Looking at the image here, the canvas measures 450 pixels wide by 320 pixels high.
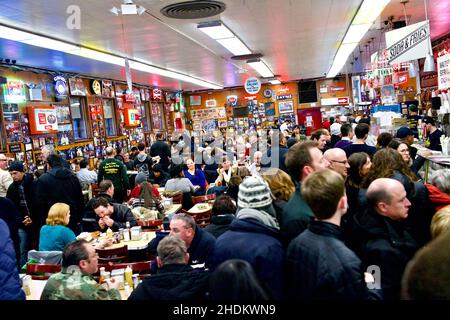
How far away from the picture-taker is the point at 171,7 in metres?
6.73

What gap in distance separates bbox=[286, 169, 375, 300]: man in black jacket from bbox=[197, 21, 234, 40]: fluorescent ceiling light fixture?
19.9ft

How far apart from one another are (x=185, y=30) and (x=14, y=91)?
14.9ft

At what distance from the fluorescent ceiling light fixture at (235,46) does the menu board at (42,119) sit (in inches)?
189

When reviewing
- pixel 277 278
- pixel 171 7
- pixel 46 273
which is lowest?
pixel 46 273

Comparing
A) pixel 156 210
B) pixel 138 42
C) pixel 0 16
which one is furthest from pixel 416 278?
pixel 138 42

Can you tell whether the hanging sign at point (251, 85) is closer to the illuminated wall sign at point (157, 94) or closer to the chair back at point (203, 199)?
the illuminated wall sign at point (157, 94)

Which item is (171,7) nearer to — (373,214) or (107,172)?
(107,172)

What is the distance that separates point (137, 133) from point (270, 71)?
5.86 meters

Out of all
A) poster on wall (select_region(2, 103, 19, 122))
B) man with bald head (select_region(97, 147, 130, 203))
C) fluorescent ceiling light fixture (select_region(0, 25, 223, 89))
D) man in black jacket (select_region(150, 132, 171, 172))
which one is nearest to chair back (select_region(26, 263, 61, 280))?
man with bald head (select_region(97, 147, 130, 203))

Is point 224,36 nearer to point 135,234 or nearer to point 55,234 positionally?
point 135,234

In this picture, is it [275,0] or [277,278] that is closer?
[277,278]

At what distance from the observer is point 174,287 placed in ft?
9.06

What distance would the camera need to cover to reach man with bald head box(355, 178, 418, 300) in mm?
2723

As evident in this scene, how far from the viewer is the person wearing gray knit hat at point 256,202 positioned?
9.02 feet
